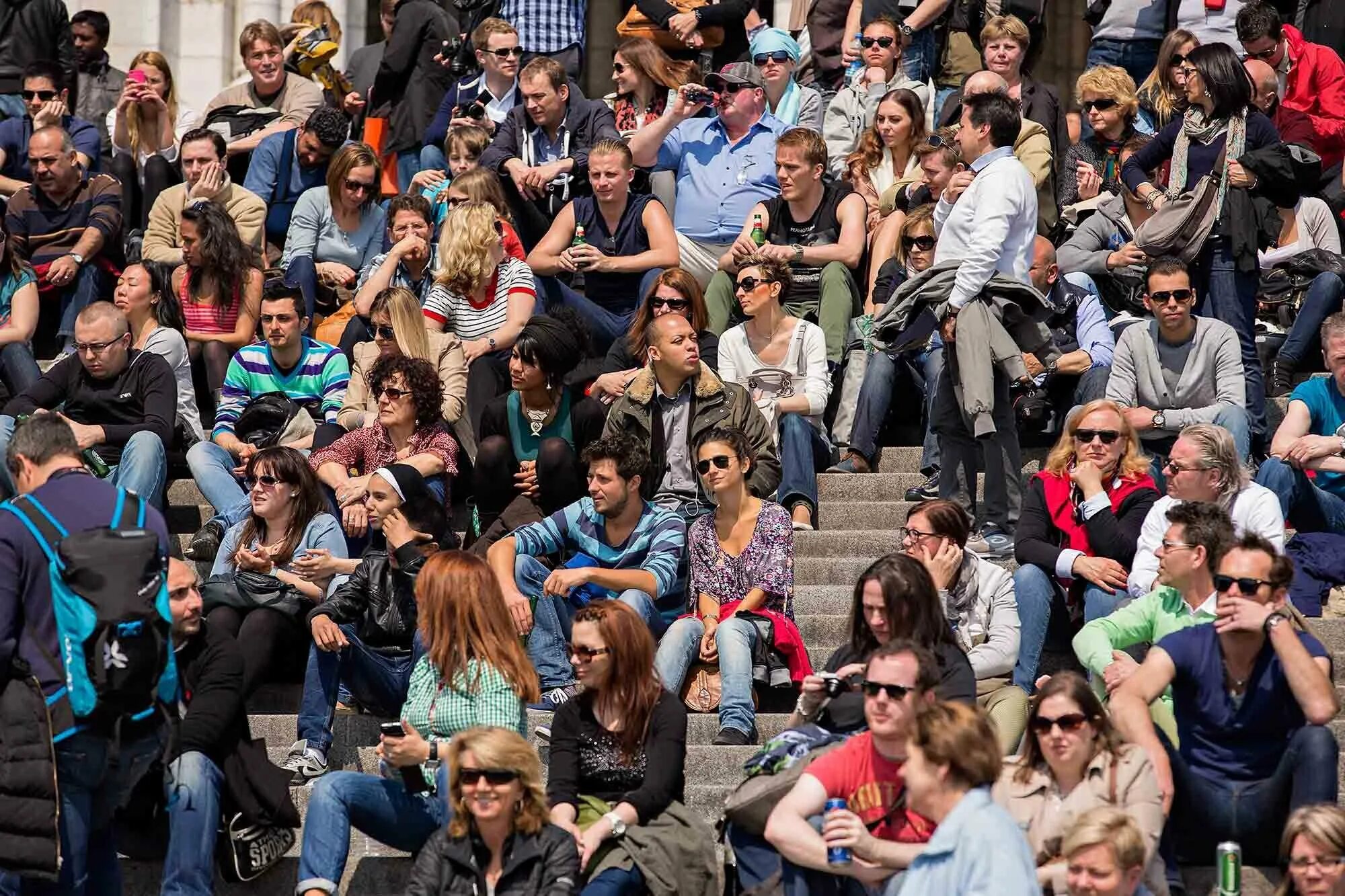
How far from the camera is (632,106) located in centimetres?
1275

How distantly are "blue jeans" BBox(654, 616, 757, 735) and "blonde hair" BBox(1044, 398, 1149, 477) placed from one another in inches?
60.5

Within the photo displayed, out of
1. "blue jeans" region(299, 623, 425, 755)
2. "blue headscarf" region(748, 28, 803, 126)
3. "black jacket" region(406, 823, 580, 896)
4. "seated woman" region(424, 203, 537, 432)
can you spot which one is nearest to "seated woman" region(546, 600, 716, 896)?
"black jacket" region(406, 823, 580, 896)

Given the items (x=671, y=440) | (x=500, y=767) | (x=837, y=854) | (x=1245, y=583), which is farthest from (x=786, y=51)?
(x=837, y=854)

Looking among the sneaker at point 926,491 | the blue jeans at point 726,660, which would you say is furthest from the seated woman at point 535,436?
the sneaker at point 926,491

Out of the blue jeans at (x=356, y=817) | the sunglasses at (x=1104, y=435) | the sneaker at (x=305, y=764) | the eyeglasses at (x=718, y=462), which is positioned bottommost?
the sneaker at (x=305, y=764)

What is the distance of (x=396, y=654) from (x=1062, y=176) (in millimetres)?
5585

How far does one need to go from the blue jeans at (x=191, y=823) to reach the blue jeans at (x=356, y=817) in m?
0.30

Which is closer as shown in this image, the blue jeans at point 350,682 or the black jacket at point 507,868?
the black jacket at point 507,868

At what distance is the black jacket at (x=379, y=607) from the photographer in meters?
8.19

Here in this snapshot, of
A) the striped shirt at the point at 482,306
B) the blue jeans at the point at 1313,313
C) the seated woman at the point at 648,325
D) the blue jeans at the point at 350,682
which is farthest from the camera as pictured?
the blue jeans at the point at 1313,313

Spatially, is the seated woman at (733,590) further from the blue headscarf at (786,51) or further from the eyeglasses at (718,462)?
the blue headscarf at (786,51)

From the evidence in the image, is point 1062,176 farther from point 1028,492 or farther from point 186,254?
point 186,254

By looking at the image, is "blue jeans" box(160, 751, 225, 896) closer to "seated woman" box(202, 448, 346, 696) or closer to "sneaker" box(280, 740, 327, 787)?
"sneaker" box(280, 740, 327, 787)

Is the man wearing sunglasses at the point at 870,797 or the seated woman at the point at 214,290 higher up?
the seated woman at the point at 214,290
